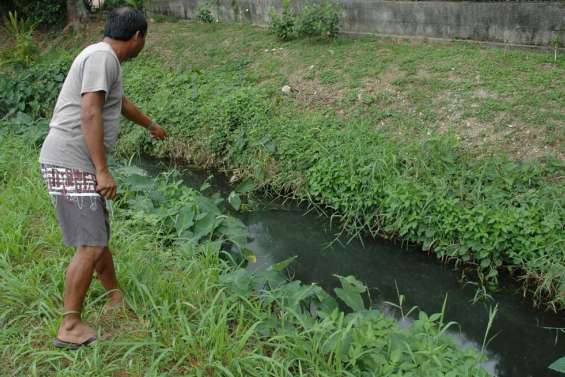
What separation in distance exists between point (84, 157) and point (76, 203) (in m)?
0.23

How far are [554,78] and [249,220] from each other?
355 cm

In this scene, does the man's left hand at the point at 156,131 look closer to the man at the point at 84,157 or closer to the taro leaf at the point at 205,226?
the man at the point at 84,157

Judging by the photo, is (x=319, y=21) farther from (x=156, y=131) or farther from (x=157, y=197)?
(x=156, y=131)

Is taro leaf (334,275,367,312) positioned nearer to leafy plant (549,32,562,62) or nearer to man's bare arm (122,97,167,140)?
man's bare arm (122,97,167,140)

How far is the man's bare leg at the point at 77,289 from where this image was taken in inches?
115

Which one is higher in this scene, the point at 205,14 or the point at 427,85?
the point at 205,14

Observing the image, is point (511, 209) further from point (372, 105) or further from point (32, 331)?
point (32, 331)

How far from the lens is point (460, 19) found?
761 centimetres

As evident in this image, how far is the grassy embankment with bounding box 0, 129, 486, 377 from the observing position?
291 centimetres

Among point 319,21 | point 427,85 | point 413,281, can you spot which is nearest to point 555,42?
point 427,85

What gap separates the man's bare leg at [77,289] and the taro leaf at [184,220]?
152 cm

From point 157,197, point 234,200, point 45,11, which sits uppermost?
point 45,11

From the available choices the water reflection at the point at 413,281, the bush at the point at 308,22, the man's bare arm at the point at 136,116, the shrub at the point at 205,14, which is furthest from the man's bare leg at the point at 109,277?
the shrub at the point at 205,14

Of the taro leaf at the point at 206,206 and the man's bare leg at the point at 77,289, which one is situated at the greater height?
the man's bare leg at the point at 77,289
